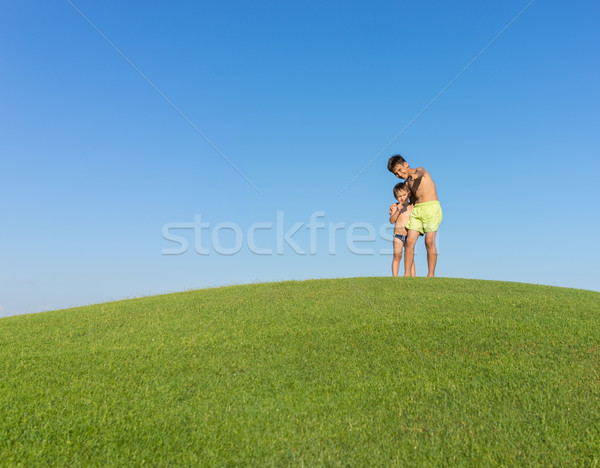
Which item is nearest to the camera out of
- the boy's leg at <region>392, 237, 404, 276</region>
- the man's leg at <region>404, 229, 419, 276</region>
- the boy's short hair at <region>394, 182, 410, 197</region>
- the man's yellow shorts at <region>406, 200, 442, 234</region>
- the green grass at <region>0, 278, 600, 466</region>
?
the green grass at <region>0, 278, 600, 466</region>

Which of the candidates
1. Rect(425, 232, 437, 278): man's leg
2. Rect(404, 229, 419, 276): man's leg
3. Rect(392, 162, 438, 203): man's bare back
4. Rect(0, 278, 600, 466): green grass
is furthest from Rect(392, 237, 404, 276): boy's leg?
Rect(0, 278, 600, 466): green grass

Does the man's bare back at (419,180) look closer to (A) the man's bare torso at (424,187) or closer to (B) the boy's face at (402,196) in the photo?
(A) the man's bare torso at (424,187)

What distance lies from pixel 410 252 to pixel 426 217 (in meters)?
1.34

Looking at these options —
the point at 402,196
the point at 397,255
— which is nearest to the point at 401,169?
the point at 402,196

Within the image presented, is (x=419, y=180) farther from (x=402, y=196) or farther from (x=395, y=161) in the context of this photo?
(x=395, y=161)

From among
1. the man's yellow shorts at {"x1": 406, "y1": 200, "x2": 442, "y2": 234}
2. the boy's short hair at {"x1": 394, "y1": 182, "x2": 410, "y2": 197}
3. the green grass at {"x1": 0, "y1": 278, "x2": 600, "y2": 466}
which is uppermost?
the boy's short hair at {"x1": 394, "y1": 182, "x2": 410, "y2": 197}

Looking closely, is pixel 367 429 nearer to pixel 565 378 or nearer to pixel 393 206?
pixel 565 378

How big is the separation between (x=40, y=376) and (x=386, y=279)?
30.8 feet

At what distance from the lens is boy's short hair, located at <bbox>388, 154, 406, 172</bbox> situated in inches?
527

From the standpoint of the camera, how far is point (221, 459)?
4020 mm

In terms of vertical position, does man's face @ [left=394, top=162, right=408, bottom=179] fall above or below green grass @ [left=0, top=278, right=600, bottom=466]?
above

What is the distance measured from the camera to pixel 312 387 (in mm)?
5422

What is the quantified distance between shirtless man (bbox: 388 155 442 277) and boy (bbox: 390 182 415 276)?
0.91 feet

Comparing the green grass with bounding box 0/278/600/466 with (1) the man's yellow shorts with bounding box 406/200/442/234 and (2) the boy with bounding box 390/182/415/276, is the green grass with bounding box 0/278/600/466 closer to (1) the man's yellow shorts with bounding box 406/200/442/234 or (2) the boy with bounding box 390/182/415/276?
(1) the man's yellow shorts with bounding box 406/200/442/234
